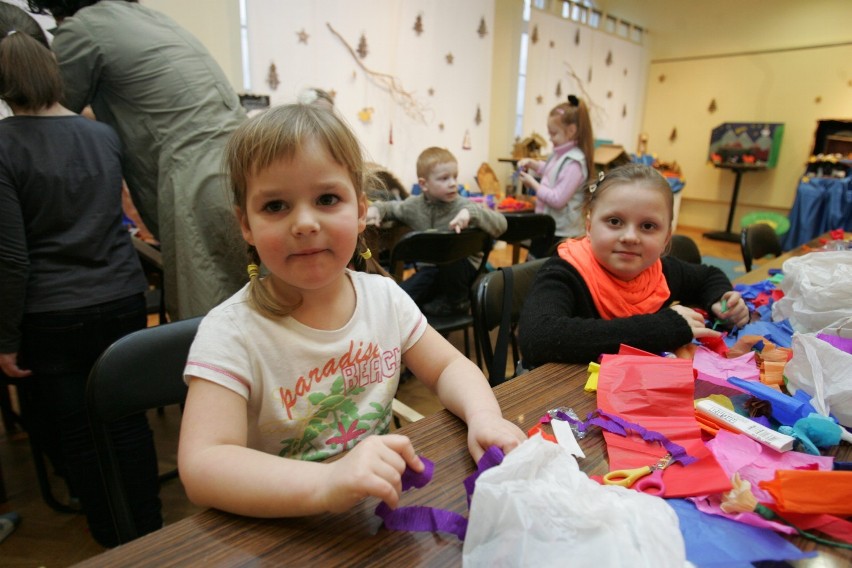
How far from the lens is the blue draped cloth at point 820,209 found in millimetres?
5516

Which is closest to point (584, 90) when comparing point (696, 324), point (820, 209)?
point (820, 209)

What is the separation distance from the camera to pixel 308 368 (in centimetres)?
83

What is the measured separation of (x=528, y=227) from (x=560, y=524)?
2.40 metres

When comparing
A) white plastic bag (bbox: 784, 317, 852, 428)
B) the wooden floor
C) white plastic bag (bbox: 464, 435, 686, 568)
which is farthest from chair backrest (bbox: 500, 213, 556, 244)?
white plastic bag (bbox: 464, 435, 686, 568)

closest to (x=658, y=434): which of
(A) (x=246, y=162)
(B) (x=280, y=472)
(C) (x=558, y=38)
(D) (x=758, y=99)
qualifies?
(B) (x=280, y=472)

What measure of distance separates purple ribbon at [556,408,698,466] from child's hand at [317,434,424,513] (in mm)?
346

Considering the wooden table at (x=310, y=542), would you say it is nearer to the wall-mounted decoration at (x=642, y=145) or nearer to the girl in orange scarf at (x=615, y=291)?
the girl in orange scarf at (x=615, y=291)

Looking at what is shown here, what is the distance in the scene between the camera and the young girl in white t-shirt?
1.87 ft

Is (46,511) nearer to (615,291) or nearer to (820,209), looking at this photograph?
(615,291)

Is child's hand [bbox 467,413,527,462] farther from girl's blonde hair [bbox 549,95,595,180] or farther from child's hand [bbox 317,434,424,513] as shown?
girl's blonde hair [bbox 549,95,595,180]

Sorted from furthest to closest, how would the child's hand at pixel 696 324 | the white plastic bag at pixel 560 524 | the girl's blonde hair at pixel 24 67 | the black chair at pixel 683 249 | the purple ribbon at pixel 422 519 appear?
the black chair at pixel 683 249 → the girl's blonde hair at pixel 24 67 → the child's hand at pixel 696 324 → the purple ribbon at pixel 422 519 → the white plastic bag at pixel 560 524

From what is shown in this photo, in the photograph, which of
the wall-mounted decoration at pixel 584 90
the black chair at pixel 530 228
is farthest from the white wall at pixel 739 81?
the black chair at pixel 530 228

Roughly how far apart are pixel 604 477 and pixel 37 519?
203 cm

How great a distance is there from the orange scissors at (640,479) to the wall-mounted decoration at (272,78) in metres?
4.14
